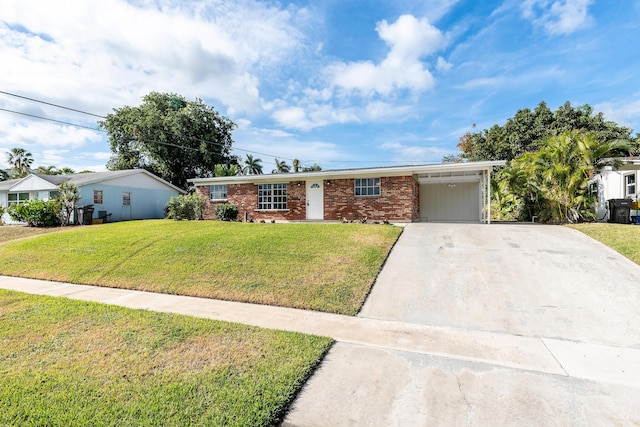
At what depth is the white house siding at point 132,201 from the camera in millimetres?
19406

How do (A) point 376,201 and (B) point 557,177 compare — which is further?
(A) point 376,201

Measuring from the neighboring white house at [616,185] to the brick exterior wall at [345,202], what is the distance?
25.8ft

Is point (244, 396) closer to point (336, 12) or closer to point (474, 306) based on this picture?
point (474, 306)

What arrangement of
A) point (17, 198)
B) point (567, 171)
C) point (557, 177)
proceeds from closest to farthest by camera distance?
point (567, 171) < point (557, 177) < point (17, 198)

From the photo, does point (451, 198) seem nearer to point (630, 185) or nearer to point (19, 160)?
point (630, 185)

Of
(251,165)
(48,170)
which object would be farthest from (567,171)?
(48,170)

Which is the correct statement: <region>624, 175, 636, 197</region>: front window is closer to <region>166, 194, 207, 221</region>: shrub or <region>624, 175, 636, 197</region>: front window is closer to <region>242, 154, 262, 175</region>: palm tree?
<region>166, 194, 207, 221</region>: shrub

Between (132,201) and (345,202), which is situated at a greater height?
(132,201)

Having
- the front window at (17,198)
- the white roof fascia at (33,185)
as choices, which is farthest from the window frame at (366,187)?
the front window at (17,198)

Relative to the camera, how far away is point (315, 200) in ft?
53.5

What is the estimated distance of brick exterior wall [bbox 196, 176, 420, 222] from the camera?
14.4 meters

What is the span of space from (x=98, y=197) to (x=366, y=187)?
56.8ft

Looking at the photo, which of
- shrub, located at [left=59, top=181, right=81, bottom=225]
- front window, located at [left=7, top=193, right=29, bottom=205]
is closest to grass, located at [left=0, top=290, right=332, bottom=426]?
shrub, located at [left=59, top=181, right=81, bottom=225]

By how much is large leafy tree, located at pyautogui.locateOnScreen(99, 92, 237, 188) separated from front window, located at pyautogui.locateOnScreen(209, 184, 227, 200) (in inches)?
479
